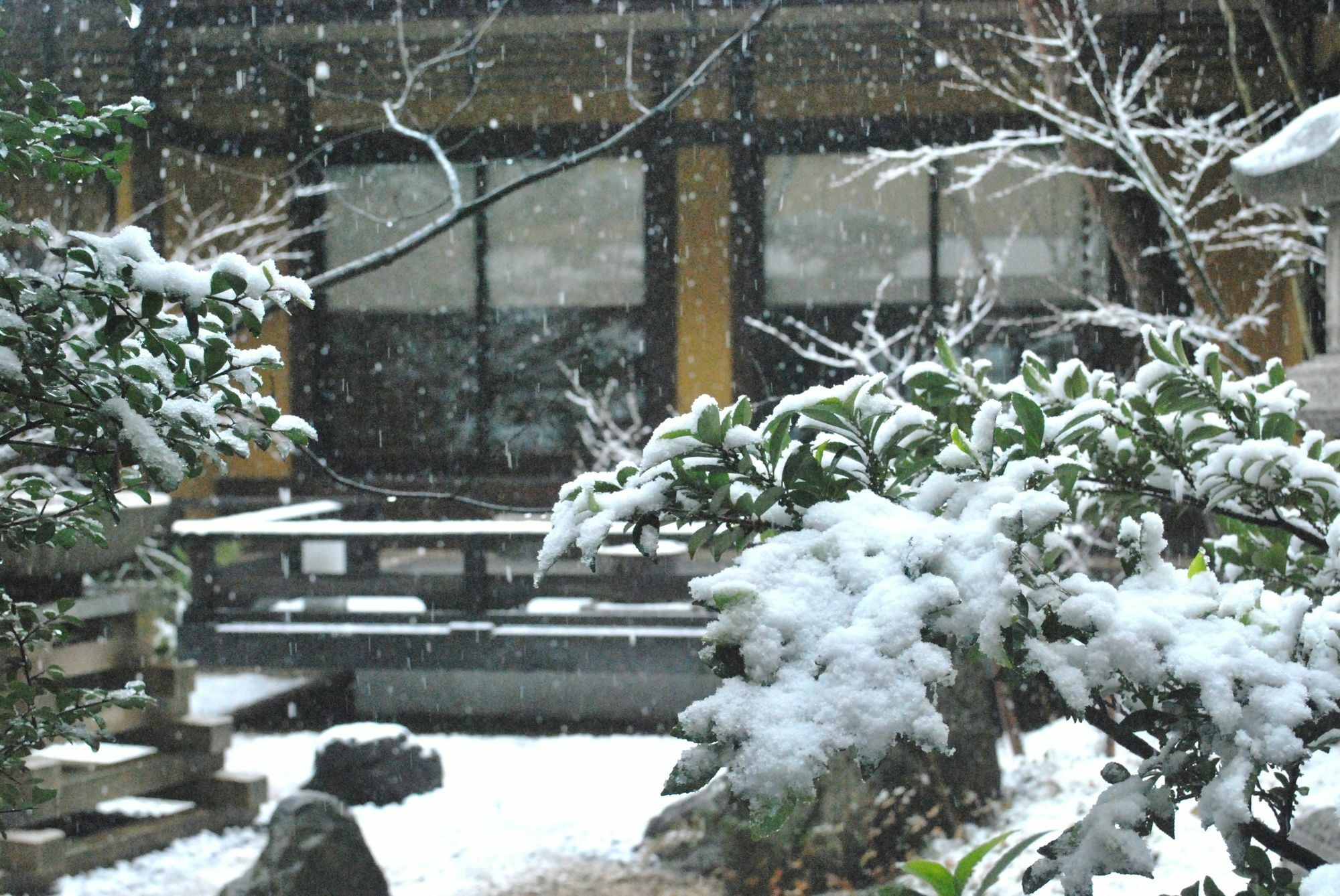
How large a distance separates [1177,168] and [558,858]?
21.4ft

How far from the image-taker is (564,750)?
24.1 ft

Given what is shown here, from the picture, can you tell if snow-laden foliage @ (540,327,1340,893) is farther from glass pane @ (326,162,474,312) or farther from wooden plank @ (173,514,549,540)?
glass pane @ (326,162,474,312)

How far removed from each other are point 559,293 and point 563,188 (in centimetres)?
90

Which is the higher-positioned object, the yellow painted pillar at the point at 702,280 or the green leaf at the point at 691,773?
the yellow painted pillar at the point at 702,280

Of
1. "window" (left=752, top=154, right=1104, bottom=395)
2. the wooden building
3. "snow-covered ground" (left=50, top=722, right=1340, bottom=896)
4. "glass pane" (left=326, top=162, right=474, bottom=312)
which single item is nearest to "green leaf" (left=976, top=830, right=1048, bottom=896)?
"snow-covered ground" (left=50, top=722, right=1340, bottom=896)

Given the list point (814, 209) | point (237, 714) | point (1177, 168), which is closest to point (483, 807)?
point (237, 714)

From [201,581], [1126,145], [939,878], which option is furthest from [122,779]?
[1126,145]

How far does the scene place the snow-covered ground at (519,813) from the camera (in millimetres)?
5359

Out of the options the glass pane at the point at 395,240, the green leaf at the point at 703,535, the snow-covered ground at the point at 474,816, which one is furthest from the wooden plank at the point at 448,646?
the green leaf at the point at 703,535

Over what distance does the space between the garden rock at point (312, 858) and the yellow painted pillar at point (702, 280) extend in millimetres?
4467

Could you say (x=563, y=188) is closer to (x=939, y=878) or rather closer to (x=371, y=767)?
(x=371, y=767)

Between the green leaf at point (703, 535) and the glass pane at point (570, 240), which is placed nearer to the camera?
the green leaf at point (703, 535)

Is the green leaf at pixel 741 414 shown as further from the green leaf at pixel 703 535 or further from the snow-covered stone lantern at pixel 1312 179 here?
the snow-covered stone lantern at pixel 1312 179

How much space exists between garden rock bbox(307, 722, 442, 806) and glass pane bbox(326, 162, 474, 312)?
3.96 metres
